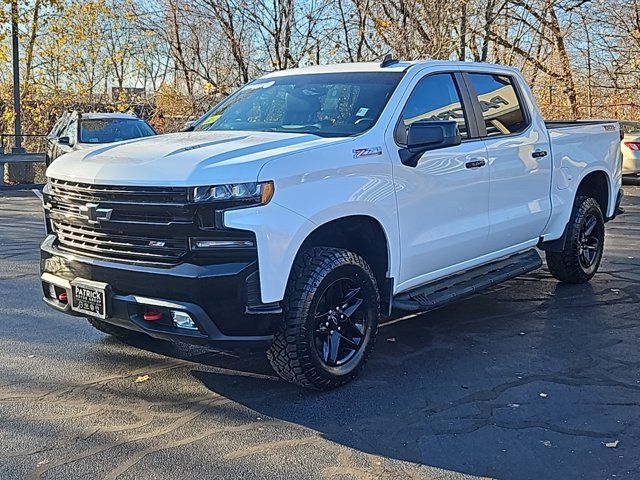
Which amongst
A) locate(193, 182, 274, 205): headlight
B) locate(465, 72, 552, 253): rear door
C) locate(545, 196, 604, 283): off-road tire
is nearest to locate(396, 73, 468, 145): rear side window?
locate(465, 72, 552, 253): rear door

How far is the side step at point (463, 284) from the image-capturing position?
4.99 metres

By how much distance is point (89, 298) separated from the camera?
4258 millimetres

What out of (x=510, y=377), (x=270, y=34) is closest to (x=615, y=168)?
(x=510, y=377)

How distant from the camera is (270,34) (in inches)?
671

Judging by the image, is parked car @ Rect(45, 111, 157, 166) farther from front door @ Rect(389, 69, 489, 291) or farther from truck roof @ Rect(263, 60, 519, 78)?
front door @ Rect(389, 69, 489, 291)

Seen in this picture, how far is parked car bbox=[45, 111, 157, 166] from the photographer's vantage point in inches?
553

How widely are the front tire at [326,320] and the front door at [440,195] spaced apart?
0.44 m

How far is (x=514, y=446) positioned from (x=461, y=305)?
9.35 ft

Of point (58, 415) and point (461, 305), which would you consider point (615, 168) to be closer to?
point (461, 305)

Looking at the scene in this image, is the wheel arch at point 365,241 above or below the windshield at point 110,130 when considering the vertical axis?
below

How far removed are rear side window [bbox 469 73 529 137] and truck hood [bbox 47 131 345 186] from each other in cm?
187

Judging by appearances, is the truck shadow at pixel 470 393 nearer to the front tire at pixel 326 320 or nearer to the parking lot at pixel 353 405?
the parking lot at pixel 353 405

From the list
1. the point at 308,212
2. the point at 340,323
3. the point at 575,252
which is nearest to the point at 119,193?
the point at 308,212

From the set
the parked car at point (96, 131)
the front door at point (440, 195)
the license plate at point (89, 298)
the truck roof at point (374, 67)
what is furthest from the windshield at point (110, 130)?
the license plate at point (89, 298)
